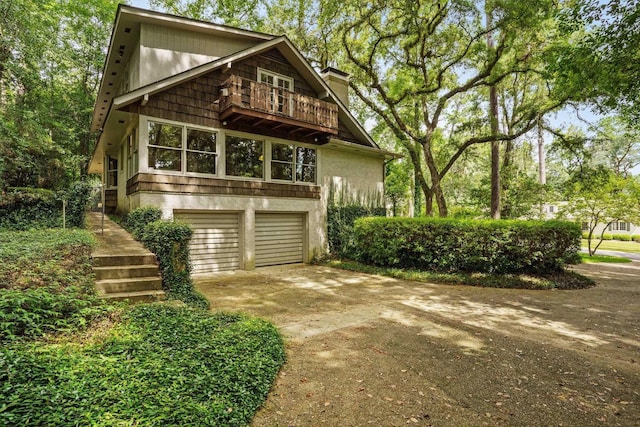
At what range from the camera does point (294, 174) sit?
42.6ft

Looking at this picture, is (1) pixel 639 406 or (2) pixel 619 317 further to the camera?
(2) pixel 619 317

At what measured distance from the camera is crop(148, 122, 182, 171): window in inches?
387

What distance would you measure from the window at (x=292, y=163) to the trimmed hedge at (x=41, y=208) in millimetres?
6180

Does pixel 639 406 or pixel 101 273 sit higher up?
pixel 101 273

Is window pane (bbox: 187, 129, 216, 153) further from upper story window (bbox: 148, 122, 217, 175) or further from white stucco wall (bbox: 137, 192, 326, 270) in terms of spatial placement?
white stucco wall (bbox: 137, 192, 326, 270)

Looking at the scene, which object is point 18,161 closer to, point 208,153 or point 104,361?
point 208,153

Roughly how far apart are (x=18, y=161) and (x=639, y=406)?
19405mm

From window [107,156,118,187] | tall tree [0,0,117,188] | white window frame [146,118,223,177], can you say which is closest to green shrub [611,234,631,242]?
white window frame [146,118,223,177]

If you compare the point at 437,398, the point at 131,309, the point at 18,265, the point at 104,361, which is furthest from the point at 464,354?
the point at 18,265

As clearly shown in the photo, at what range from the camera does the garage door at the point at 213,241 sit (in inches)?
422

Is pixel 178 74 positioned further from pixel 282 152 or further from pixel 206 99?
pixel 282 152

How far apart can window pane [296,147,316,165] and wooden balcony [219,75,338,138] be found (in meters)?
0.65

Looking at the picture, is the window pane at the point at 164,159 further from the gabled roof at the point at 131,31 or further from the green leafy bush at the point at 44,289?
the gabled roof at the point at 131,31

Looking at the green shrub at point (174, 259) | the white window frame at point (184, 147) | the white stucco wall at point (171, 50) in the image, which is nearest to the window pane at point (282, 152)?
the white window frame at point (184, 147)
